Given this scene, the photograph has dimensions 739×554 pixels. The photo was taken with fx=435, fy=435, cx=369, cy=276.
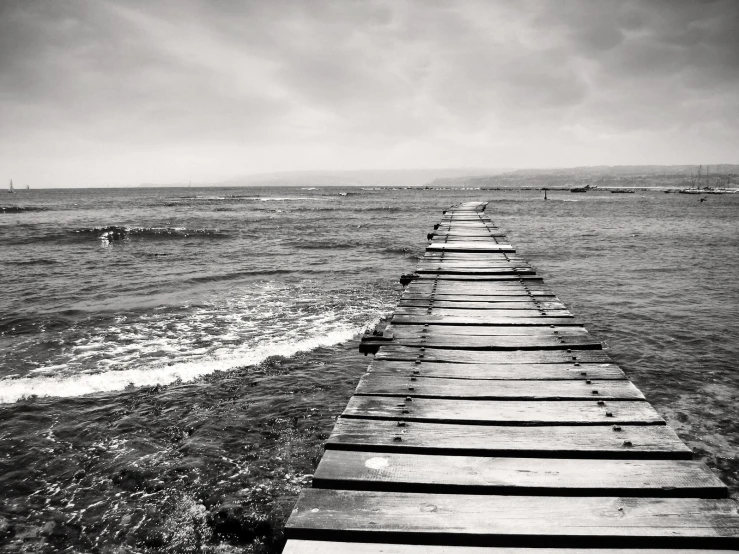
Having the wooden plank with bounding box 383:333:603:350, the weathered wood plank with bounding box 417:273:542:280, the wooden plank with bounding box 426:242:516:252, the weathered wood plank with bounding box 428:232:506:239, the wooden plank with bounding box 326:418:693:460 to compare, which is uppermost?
the weathered wood plank with bounding box 428:232:506:239

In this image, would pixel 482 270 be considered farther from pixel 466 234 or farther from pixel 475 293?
pixel 466 234

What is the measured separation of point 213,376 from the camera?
7.35 metres

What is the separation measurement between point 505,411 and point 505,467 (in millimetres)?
823

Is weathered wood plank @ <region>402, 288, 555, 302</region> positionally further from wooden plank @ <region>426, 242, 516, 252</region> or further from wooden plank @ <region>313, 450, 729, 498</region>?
wooden plank @ <region>313, 450, 729, 498</region>

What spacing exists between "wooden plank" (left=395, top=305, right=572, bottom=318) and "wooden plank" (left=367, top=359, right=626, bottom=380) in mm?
1980

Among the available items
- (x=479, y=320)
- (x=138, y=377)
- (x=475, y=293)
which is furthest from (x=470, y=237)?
(x=138, y=377)

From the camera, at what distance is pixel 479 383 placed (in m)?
4.34

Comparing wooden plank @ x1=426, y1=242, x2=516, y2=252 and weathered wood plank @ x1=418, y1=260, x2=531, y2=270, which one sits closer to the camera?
weathered wood plank @ x1=418, y1=260, x2=531, y2=270

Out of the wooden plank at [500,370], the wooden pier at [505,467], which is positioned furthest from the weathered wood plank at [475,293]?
the wooden plank at [500,370]

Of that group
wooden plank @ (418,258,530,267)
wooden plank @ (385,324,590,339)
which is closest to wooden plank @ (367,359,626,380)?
wooden plank @ (385,324,590,339)

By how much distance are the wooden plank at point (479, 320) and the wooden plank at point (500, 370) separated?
5.00ft

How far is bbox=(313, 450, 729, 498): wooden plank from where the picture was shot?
2.73 m

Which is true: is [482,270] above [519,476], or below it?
above

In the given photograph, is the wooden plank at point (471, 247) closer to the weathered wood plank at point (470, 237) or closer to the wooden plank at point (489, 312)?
the weathered wood plank at point (470, 237)
